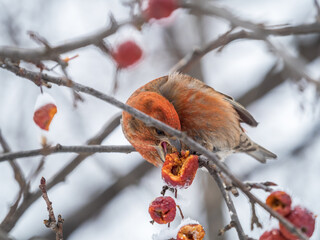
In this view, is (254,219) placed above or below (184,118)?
below

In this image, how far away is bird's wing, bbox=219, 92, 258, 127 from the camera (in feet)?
12.0

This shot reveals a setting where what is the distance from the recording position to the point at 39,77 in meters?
1.54

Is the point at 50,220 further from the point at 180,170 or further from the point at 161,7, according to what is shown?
the point at 161,7

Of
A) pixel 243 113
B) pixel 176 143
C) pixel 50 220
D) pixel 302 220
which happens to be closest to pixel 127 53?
→ pixel 176 143

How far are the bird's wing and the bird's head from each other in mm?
1078

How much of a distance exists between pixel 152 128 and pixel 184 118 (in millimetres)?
565

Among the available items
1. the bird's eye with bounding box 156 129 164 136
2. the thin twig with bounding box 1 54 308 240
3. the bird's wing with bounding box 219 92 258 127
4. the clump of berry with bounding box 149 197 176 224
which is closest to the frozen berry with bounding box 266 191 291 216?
the thin twig with bounding box 1 54 308 240

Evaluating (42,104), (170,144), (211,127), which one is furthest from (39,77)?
(211,127)

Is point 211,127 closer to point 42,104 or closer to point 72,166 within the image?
point 72,166

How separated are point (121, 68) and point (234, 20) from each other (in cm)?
53

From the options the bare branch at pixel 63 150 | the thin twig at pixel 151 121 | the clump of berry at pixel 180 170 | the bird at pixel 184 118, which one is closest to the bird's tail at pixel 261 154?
the bird at pixel 184 118

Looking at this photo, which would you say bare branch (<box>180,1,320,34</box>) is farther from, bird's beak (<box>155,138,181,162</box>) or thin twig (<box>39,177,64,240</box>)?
thin twig (<box>39,177,64,240</box>)

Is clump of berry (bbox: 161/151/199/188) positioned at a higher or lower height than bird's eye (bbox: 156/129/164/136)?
lower

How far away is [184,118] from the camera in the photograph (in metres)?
3.11
